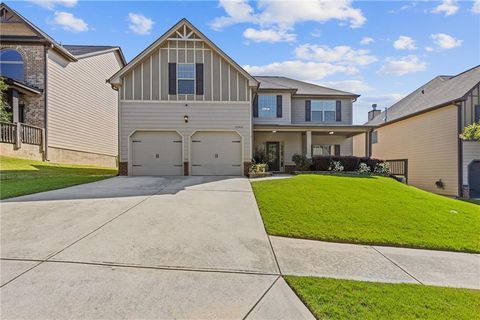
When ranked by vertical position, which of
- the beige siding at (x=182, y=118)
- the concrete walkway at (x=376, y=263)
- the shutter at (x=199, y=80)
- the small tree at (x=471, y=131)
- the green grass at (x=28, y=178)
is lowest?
the concrete walkway at (x=376, y=263)

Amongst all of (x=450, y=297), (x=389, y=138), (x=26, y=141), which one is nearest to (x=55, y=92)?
(x=26, y=141)

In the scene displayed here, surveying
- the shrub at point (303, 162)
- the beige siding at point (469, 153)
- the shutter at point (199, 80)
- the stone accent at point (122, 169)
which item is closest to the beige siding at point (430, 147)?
the beige siding at point (469, 153)

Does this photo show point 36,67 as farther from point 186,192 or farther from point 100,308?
point 100,308

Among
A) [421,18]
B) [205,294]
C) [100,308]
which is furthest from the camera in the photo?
[421,18]

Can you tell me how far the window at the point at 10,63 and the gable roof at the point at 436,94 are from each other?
25.1 metres

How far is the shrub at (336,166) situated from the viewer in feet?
49.2

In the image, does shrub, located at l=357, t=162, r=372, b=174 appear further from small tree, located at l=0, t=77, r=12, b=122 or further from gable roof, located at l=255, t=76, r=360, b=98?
small tree, located at l=0, t=77, r=12, b=122

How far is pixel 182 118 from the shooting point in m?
14.1

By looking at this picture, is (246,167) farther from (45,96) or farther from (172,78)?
(45,96)

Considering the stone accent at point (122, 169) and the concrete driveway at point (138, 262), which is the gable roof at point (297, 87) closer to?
the stone accent at point (122, 169)

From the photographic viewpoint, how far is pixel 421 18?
10977mm

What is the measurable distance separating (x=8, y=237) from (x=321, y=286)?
524cm

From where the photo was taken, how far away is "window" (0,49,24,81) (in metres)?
16.6

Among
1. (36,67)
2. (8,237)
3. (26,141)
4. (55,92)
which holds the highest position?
(36,67)
